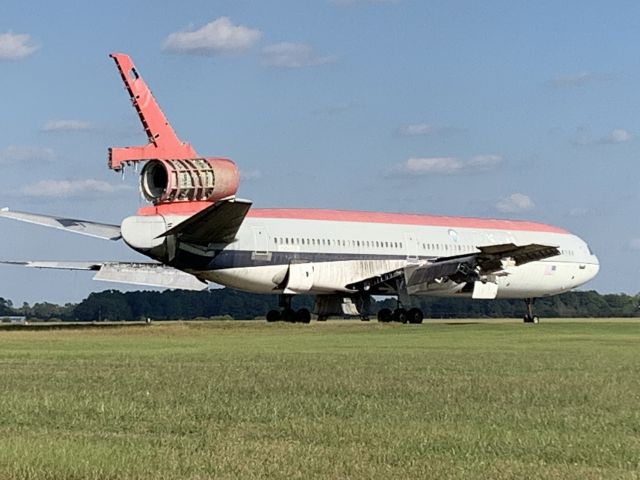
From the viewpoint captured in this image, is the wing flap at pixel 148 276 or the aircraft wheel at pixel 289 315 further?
the aircraft wheel at pixel 289 315

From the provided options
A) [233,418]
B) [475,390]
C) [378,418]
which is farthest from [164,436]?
[475,390]

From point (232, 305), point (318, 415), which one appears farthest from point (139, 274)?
point (232, 305)

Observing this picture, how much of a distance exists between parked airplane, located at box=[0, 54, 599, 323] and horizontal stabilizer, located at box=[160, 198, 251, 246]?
0.05 meters

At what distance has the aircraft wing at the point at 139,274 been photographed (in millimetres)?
54719

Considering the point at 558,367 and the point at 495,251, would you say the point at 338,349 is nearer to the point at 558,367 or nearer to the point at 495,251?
the point at 558,367

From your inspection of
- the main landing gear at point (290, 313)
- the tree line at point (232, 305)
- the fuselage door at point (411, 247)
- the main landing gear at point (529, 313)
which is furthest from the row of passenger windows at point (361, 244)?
the tree line at point (232, 305)

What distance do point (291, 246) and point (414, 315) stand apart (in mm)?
7844

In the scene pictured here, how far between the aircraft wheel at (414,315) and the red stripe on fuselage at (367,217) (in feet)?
15.4

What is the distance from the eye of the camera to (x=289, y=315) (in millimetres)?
58656

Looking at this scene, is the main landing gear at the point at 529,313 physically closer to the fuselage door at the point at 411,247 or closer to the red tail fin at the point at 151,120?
the fuselage door at the point at 411,247

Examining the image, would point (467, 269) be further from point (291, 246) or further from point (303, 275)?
point (291, 246)

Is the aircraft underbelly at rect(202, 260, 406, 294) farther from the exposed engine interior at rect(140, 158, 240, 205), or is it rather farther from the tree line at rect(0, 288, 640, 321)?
the tree line at rect(0, 288, 640, 321)

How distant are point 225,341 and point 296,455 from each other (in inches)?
1108

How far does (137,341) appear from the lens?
39812 millimetres
